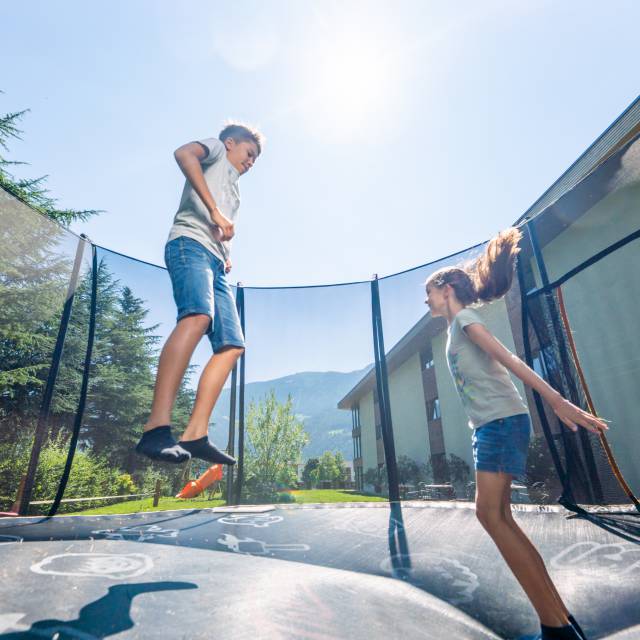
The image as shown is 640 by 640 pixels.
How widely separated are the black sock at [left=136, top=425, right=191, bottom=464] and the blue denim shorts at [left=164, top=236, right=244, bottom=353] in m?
0.30

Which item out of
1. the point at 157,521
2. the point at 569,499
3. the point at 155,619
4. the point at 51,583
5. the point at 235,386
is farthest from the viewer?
the point at 235,386

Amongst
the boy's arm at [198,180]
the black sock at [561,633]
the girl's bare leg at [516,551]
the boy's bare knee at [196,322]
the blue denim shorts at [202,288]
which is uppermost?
the boy's arm at [198,180]

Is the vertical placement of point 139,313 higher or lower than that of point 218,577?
higher

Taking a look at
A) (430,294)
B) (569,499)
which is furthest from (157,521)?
(569,499)

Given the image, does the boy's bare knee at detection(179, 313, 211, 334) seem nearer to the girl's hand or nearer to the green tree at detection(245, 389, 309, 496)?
the girl's hand

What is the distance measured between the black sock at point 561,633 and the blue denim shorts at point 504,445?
324mm

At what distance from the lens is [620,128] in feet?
13.6

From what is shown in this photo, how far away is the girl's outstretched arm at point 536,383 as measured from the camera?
0.86 meters

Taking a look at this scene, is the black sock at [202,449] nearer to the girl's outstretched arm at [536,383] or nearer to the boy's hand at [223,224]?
the boy's hand at [223,224]

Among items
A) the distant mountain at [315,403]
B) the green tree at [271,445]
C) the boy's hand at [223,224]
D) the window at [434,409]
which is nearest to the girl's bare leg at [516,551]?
the boy's hand at [223,224]

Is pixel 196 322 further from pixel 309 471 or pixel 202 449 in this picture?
pixel 309 471

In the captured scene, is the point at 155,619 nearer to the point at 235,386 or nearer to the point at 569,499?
the point at 569,499

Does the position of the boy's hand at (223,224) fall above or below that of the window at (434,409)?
below

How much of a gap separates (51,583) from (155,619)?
407 mm
